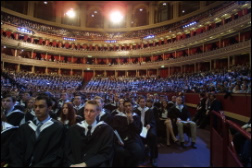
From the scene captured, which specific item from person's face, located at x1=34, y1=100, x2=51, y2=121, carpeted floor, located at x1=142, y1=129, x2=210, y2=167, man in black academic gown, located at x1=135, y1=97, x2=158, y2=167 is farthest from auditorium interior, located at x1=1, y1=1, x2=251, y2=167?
person's face, located at x1=34, y1=100, x2=51, y2=121

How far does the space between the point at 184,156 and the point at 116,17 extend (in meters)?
38.0

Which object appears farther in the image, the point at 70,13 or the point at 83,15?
the point at 83,15

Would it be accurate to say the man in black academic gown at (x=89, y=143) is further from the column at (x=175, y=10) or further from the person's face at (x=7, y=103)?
the column at (x=175, y=10)

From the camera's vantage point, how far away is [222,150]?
2918mm

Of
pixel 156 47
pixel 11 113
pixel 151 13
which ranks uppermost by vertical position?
pixel 151 13

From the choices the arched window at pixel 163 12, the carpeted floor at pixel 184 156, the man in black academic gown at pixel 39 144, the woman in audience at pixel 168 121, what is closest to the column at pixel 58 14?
the arched window at pixel 163 12

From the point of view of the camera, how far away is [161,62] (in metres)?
31.7

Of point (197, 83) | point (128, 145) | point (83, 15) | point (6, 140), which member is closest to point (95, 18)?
point (83, 15)

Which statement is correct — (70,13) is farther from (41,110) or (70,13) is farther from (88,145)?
(88,145)

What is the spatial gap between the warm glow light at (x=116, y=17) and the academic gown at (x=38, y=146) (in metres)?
39.1

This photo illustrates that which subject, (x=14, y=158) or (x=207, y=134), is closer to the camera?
(x=14, y=158)

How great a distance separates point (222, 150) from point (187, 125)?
314cm

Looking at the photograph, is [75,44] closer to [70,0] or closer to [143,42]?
[70,0]

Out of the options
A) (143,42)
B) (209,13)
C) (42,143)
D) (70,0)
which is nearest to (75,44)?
(70,0)
